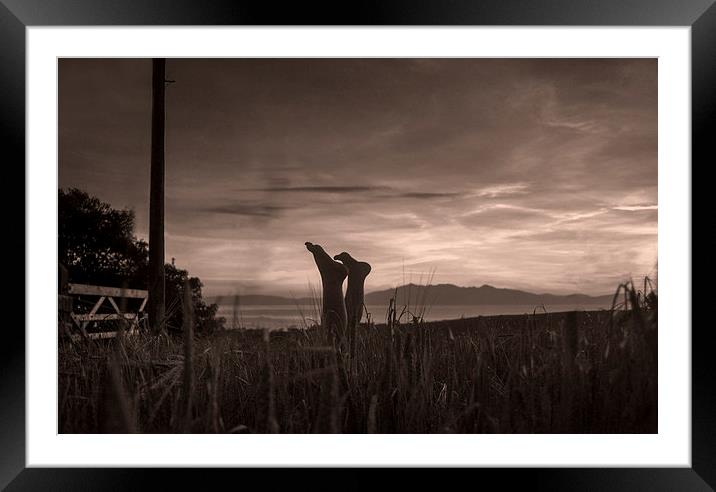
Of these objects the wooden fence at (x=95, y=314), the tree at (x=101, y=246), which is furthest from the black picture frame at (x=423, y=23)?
the tree at (x=101, y=246)

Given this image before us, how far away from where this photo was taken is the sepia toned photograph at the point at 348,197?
2867mm

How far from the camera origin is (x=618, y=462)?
1491mm

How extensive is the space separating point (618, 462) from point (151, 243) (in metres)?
3.37

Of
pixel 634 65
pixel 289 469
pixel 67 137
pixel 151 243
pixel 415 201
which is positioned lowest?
pixel 289 469

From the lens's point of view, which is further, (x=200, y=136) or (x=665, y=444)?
(x=200, y=136)

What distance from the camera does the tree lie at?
472 centimetres

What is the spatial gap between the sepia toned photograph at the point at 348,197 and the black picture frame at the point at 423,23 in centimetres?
93

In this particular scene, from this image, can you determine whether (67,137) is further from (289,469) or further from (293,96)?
(289,469)

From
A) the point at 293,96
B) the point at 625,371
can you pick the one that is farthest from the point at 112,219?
the point at 625,371

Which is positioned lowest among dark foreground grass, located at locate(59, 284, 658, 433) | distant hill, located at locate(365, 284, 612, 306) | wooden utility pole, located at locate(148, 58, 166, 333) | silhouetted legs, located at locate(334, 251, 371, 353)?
dark foreground grass, located at locate(59, 284, 658, 433)

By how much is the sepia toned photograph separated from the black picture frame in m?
0.93

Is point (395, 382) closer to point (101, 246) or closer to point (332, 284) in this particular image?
point (332, 284)

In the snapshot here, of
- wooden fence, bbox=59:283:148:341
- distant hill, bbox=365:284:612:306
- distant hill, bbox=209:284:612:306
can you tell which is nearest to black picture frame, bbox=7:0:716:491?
wooden fence, bbox=59:283:148:341

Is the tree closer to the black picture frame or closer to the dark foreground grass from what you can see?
the dark foreground grass
